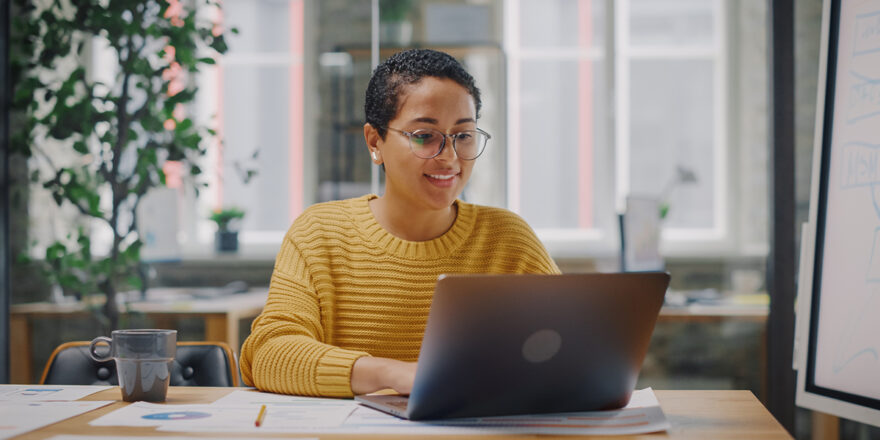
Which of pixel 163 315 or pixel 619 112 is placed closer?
pixel 163 315

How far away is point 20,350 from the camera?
325 centimetres

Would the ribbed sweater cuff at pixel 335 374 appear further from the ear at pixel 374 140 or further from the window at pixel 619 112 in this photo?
the window at pixel 619 112

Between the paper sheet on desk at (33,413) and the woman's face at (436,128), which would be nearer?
the paper sheet on desk at (33,413)

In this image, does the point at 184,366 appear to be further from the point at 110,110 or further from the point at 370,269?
the point at 110,110

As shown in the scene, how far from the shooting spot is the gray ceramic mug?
3.68 feet

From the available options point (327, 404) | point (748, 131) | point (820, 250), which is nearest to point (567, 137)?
point (748, 131)

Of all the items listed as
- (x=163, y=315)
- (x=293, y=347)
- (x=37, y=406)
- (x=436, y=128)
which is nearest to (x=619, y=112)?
(x=163, y=315)

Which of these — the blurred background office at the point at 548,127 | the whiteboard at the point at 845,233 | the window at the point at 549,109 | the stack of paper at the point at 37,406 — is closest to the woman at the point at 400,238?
the stack of paper at the point at 37,406

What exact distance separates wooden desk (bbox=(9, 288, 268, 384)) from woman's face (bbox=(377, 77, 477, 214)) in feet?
5.76

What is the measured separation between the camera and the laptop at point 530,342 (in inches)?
36.6

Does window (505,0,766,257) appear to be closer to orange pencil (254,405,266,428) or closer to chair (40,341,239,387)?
chair (40,341,239,387)

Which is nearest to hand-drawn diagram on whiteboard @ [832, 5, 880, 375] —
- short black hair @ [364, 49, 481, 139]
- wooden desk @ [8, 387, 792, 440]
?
wooden desk @ [8, 387, 792, 440]

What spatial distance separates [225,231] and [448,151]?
10.2ft

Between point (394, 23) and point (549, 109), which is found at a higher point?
point (394, 23)
